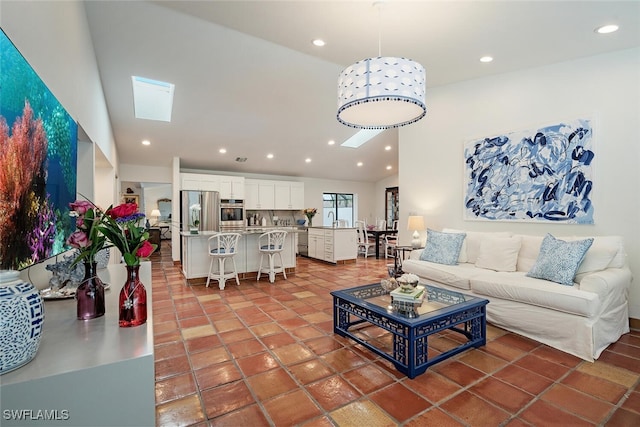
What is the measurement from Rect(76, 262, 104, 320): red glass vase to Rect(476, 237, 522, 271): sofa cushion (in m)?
3.87

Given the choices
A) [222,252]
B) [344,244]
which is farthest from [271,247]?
[344,244]

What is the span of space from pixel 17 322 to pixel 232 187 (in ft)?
22.5

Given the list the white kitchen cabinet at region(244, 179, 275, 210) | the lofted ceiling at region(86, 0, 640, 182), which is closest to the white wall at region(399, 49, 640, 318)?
the lofted ceiling at region(86, 0, 640, 182)

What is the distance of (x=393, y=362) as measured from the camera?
2262mm

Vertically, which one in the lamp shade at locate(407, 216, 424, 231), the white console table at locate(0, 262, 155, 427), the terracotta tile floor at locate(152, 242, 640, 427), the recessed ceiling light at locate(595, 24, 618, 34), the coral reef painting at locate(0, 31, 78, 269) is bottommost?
the terracotta tile floor at locate(152, 242, 640, 427)

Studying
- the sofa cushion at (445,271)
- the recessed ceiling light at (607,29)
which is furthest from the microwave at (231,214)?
the recessed ceiling light at (607,29)

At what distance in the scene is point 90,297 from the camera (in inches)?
52.8

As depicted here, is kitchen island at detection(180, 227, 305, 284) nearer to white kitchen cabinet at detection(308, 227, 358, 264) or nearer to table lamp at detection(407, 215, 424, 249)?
white kitchen cabinet at detection(308, 227, 358, 264)

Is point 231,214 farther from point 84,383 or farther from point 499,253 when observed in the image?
point 84,383

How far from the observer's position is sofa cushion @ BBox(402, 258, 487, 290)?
341 cm

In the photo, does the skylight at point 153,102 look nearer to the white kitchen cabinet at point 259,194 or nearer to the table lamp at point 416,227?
the white kitchen cabinet at point 259,194

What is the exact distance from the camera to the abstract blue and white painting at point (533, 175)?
3.34 meters

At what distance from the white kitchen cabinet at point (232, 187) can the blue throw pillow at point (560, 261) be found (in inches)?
250

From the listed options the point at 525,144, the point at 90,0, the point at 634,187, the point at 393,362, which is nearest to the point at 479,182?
the point at 525,144
